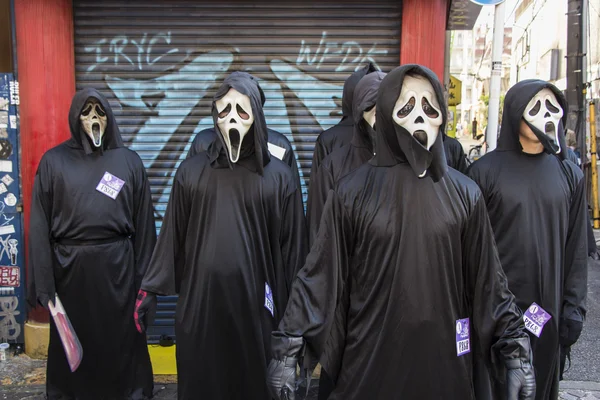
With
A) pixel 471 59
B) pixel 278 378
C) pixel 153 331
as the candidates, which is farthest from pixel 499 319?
pixel 471 59

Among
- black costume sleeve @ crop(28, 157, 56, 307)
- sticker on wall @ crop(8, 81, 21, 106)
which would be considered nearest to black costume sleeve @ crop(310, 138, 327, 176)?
black costume sleeve @ crop(28, 157, 56, 307)

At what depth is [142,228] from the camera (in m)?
4.59

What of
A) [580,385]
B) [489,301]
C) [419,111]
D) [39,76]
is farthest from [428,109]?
[39,76]

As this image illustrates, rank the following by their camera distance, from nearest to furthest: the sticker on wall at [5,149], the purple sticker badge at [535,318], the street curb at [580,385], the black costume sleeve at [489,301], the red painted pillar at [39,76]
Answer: the black costume sleeve at [489,301]
the purple sticker badge at [535,318]
the street curb at [580,385]
the red painted pillar at [39,76]
the sticker on wall at [5,149]

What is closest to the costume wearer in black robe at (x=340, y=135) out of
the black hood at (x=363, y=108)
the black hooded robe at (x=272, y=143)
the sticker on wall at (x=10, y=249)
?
the black hooded robe at (x=272, y=143)

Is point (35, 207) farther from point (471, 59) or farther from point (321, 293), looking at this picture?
point (471, 59)

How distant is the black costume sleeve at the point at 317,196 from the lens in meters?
4.14

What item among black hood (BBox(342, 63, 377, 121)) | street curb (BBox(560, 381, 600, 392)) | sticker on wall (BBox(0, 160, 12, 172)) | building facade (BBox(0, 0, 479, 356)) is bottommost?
street curb (BBox(560, 381, 600, 392))

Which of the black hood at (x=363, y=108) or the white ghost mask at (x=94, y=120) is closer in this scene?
the black hood at (x=363, y=108)

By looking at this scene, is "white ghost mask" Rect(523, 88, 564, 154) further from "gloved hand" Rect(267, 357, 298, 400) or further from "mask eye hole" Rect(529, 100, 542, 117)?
"gloved hand" Rect(267, 357, 298, 400)

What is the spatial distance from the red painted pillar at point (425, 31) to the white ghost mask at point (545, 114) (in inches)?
64.9

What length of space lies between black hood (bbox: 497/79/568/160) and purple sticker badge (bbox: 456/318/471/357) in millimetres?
1500

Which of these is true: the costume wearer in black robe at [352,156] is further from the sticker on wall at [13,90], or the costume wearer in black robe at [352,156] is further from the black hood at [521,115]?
the sticker on wall at [13,90]

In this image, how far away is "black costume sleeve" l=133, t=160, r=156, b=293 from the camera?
4570 millimetres
